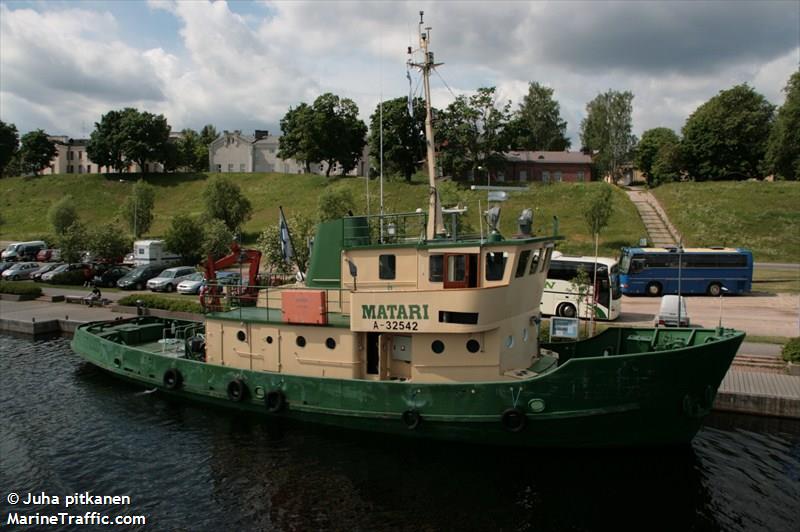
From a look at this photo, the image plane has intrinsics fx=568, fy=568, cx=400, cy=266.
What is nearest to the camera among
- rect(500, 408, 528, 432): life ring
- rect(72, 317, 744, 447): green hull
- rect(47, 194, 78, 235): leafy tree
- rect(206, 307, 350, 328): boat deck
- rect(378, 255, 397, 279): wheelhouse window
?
rect(72, 317, 744, 447): green hull

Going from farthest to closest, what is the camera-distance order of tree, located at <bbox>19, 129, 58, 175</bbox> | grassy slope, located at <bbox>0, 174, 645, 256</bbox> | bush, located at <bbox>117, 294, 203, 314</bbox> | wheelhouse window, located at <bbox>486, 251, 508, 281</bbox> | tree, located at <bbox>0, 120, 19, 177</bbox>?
1. tree, located at <bbox>0, 120, 19, 177</bbox>
2. tree, located at <bbox>19, 129, 58, 175</bbox>
3. grassy slope, located at <bbox>0, 174, 645, 256</bbox>
4. bush, located at <bbox>117, 294, 203, 314</bbox>
5. wheelhouse window, located at <bbox>486, 251, 508, 281</bbox>

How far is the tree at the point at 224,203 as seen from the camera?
54625 mm

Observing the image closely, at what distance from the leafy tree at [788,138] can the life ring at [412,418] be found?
211ft

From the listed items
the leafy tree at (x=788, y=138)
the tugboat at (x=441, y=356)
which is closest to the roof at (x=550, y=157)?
the leafy tree at (x=788, y=138)

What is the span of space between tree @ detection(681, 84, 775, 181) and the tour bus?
5057cm

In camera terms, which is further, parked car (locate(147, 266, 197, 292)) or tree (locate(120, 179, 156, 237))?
tree (locate(120, 179, 156, 237))

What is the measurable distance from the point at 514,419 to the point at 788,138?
6388cm

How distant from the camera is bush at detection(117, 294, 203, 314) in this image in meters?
27.6

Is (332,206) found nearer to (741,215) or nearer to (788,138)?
(741,215)

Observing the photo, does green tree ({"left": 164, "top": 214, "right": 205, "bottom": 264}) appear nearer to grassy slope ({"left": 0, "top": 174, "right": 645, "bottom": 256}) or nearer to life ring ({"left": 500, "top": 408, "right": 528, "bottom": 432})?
grassy slope ({"left": 0, "top": 174, "right": 645, "bottom": 256})

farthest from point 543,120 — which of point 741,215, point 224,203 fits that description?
point 224,203

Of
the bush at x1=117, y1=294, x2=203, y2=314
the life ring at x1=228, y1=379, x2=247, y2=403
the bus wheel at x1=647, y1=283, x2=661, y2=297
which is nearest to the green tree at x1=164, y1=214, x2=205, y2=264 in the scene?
the bush at x1=117, y1=294, x2=203, y2=314

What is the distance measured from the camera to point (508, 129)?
68.7 m

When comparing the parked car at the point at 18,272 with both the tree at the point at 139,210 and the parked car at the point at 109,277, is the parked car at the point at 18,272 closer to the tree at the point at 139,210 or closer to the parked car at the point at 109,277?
the parked car at the point at 109,277
